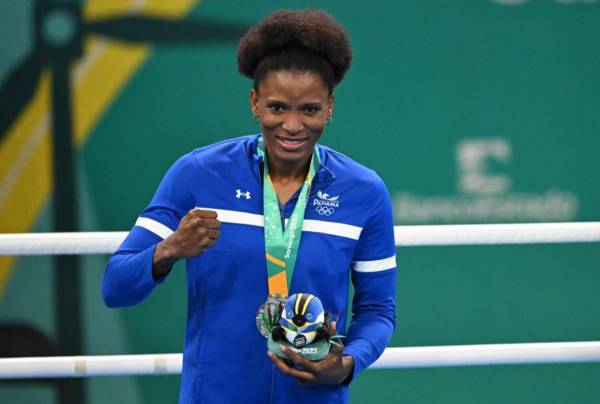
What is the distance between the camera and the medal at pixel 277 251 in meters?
2.02

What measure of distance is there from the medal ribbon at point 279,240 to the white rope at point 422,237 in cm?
106

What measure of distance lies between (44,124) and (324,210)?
281cm

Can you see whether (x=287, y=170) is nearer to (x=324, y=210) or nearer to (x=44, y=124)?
(x=324, y=210)

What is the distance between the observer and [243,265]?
2078mm

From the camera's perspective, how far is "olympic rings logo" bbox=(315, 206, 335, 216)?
7.01 ft

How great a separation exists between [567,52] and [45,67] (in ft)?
8.17

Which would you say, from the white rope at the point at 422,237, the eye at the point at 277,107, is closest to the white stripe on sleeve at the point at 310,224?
the eye at the point at 277,107

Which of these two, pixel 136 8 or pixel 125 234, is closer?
pixel 125 234

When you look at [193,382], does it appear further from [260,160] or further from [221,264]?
[260,160]

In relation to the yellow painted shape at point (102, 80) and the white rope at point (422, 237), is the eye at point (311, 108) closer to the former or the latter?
the white rope at point (422, 237)

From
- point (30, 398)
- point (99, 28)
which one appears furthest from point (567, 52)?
point (30, 398)

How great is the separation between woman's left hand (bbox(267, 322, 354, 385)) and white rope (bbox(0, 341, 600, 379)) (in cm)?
116

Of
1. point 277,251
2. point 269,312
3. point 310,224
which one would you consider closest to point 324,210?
point 310,224

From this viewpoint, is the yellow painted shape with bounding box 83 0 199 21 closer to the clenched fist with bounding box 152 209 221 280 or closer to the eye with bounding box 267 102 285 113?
the eye with bounding box 267 102 285 113
